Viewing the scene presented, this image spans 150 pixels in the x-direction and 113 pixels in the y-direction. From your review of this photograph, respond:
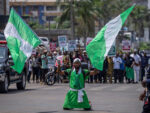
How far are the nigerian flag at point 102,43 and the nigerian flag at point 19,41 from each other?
2.04 metres

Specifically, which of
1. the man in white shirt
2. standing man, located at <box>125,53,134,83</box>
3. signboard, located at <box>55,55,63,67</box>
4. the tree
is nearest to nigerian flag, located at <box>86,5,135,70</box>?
signboard, located at <box>55,55,63,67</box>

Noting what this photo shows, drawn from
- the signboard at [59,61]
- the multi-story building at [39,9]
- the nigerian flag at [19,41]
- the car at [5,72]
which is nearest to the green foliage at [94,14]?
the multi-story building at [39,9]

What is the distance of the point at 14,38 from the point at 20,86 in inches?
327

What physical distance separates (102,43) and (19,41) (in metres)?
2.81

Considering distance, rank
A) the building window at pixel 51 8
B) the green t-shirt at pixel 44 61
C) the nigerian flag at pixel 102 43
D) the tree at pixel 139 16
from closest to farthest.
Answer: the nigerian flag at pixel 102 43, the green t-shirt at pixel 44 61, the tree at pixel 139 16, the building window at pixel 51 8

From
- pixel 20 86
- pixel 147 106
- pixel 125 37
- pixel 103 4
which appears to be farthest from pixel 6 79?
pixel 125 37

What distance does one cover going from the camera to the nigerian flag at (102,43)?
16453 millimetres

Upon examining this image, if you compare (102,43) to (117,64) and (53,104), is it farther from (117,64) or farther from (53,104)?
(117,64)

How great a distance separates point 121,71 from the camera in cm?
3478

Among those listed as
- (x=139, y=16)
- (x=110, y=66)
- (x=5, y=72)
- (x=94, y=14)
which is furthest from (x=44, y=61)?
(x=139, y=16)

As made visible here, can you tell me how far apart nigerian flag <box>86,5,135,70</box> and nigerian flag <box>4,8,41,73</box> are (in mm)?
2044

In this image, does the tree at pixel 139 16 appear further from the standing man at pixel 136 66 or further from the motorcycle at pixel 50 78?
the motorcycle at pixel 50 78

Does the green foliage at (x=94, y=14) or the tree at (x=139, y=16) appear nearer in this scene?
the green foliage at (x=94, y=14)

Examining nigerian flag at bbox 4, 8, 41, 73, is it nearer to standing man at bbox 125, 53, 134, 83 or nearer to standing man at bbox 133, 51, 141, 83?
standing man at bbox 125, 53, 134, 83
